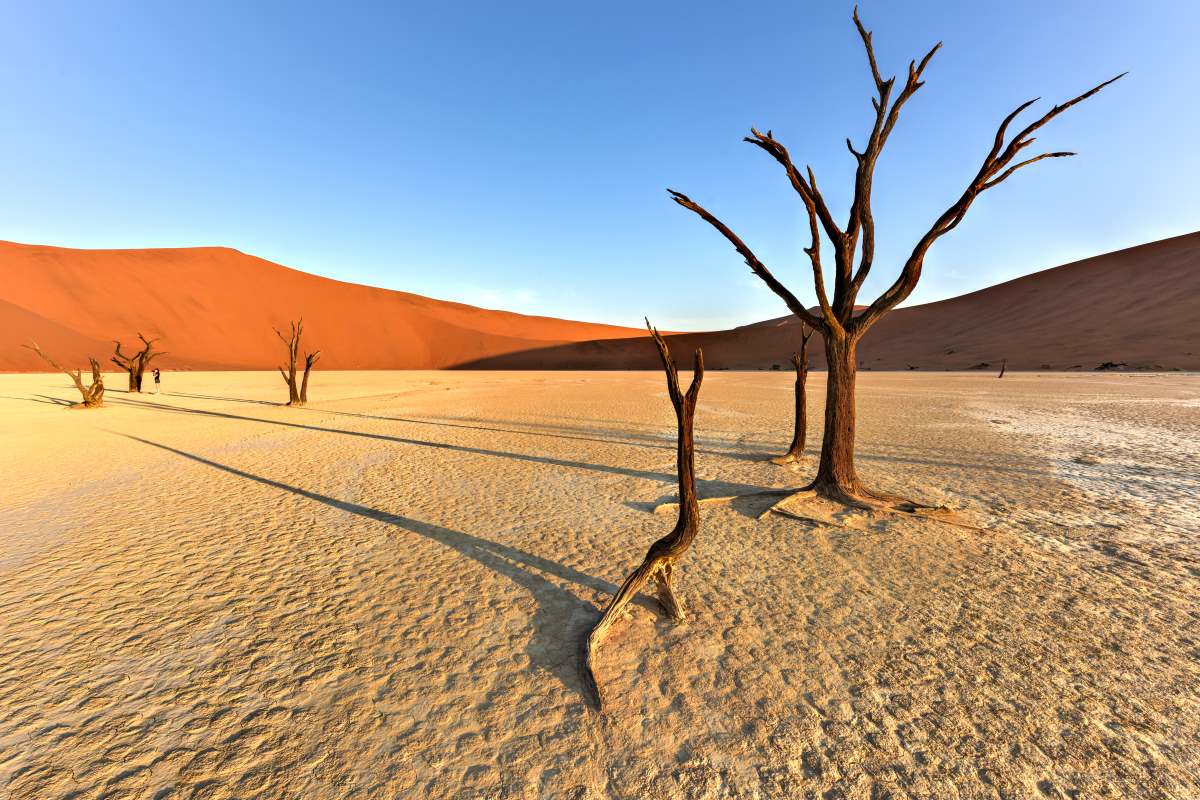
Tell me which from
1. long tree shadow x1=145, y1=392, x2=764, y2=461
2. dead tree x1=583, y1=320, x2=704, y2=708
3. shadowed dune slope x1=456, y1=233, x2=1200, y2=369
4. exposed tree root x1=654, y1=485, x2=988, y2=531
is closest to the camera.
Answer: dead tree x1=583, y1=320, x2=704, y2=708

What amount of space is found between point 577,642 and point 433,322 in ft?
267

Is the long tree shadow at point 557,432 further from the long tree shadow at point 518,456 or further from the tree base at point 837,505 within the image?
the tree base at point 837,505

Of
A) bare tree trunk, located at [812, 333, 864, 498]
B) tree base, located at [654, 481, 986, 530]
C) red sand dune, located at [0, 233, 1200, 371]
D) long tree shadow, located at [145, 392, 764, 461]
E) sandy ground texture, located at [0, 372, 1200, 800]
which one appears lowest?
sandy ground texture, located at [0, 372, 1200, 800]

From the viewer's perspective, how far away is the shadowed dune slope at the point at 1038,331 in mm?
39438

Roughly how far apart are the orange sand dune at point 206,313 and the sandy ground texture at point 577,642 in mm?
57047

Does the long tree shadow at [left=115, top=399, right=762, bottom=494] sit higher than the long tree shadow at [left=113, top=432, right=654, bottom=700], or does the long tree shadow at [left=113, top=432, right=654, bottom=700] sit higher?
the long tree shadow at [left=115, top=399, right=762, bottom=494]

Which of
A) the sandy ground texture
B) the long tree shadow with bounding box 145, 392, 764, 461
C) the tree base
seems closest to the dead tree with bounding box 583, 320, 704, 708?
the sandy ground texture

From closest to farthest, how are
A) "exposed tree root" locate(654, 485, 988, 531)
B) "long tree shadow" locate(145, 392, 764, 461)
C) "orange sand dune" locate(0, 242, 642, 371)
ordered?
"exposed tree root" locate(654, 485, 988, 531) < "long tree shadow" locate(145, 392, 764, 461) < "orange sand dune" locate(0, 242, 642, 371)

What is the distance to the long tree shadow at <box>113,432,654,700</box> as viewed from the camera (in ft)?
10.5

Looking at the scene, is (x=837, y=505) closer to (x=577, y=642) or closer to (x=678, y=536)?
(x=678, y=536)

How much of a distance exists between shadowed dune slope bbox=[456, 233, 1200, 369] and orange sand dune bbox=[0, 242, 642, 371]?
12.0 metres

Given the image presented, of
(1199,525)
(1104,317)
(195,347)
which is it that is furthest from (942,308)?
(195,347)

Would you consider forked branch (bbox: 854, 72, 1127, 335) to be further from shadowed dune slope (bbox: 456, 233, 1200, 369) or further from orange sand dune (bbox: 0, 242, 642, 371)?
orange sand dune (bbox: 0, 242, 642, 371)

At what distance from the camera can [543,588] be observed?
418 centimetres
